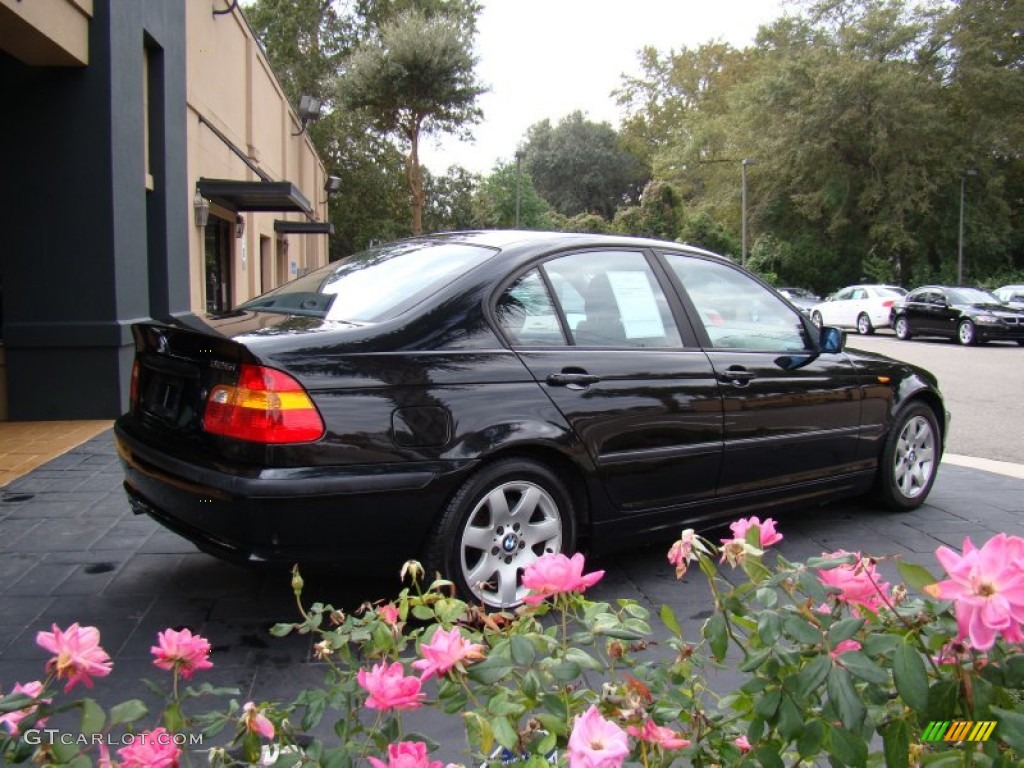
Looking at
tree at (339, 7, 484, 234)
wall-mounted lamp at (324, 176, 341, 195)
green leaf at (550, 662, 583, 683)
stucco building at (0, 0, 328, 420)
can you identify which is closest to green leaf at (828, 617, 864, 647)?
green leaf at (550, 662, 583, 683)

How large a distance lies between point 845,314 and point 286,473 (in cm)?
2733

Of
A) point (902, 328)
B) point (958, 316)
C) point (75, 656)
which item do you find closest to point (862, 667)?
point (75, 656)

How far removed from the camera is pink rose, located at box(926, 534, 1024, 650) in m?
1.23

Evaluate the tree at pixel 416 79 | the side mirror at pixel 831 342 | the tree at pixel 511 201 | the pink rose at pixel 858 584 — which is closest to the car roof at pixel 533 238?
the side mirror at pixel 831 342

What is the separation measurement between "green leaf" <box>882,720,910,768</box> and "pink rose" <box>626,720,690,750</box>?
0.93 feet

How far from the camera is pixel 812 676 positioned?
1.34m

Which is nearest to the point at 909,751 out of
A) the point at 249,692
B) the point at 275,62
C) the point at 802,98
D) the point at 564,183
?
the point at 249,692

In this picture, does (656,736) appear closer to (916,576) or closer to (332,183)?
(916,576)

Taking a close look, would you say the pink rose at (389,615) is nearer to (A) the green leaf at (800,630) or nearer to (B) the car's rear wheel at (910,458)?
(A) the green leaf at (800,630)

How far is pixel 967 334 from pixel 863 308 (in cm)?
569

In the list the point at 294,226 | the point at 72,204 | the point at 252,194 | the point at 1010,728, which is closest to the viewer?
the point at 1010,728

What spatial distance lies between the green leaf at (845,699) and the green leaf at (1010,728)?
0.56ft

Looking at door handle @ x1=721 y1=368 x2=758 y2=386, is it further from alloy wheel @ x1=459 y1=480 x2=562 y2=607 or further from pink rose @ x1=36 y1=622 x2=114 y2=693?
pink rose @ x1=36 y1=622 x2=114 y2=693

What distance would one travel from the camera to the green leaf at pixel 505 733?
133cm
